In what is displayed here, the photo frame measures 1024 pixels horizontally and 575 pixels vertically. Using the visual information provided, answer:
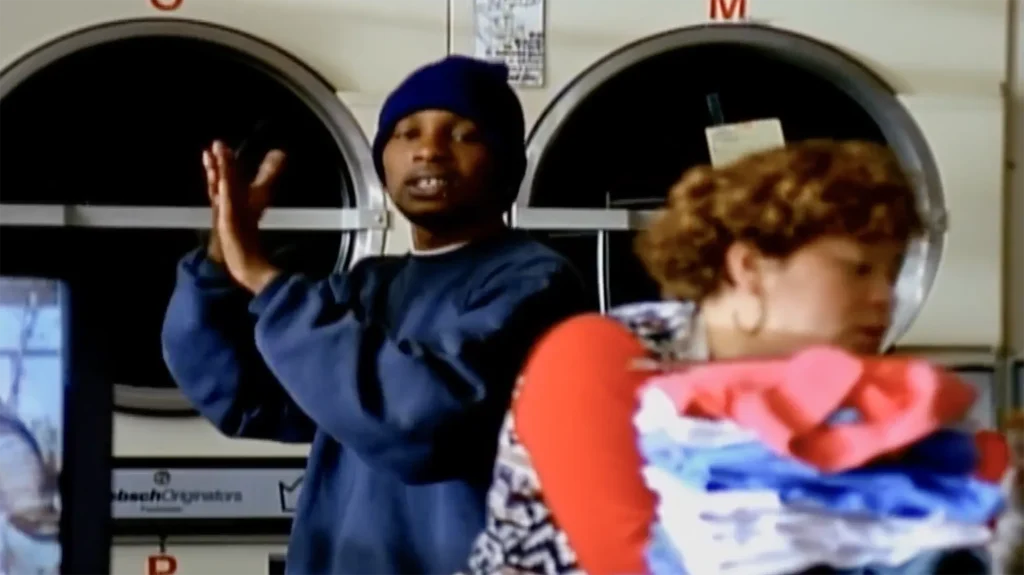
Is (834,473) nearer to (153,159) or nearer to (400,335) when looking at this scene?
(400,335)

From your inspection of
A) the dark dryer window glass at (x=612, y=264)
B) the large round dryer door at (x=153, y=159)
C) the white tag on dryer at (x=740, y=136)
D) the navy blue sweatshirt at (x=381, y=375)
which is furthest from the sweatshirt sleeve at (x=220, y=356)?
the white tag on dryer at (x=740, y=136)

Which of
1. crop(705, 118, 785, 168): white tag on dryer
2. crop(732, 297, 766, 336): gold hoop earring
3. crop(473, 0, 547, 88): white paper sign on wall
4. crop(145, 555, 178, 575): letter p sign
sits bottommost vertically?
crop(145, 555, 178, 575): letter p sign

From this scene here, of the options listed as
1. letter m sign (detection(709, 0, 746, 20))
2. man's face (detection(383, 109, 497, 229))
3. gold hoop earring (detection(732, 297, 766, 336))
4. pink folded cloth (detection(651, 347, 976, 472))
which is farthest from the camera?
letter m sign (detection(709, 0, 746, 20))

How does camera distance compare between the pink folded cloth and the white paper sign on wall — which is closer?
the pink folded cloth

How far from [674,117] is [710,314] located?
1.34 m

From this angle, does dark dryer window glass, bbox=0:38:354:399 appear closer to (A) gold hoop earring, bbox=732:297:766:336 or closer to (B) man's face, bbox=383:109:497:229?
(B) man's face, bbox=383:109:497:229

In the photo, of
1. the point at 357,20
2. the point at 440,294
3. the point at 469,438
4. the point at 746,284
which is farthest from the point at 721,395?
the point at 357,20

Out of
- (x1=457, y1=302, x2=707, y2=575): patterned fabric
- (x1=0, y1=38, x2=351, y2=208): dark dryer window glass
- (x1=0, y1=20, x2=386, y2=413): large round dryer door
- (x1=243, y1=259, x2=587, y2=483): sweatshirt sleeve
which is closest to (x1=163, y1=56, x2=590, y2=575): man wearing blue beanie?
(x1=243, y1=259, x2=587, y2=483): sweatshirt sleeve

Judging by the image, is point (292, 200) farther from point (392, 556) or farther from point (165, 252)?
point (392, 556)

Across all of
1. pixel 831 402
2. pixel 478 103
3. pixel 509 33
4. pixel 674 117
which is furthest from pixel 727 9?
pixel 831 402

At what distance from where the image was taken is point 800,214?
86 cm

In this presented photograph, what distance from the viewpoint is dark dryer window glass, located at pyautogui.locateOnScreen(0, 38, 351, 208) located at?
2.11 m

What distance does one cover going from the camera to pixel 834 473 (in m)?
0.78

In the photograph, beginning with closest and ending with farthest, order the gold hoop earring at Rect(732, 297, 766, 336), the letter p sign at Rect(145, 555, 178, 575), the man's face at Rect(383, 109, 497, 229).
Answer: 1. the gold hoop earring at Rect(732, 297, 766, 336)
2. the man's face at Rect(383, 109, 497, 229)
3. the letter p sign at Rect(145, 555, 178, 575)
